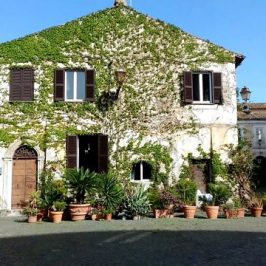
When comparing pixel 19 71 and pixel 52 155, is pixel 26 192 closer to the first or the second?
pixel 52 155

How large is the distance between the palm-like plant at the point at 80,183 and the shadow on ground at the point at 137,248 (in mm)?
3295

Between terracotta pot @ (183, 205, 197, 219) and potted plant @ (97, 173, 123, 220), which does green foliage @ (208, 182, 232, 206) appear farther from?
potted plant @ (97, 173, 123, 220)

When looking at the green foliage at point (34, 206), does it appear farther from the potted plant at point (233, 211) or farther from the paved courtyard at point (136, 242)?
the potted plant at point (233, 211)

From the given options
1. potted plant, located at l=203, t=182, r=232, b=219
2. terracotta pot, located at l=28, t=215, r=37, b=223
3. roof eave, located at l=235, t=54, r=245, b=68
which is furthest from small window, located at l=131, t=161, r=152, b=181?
roof eave, located at l=235, t=54, r=245, b=68

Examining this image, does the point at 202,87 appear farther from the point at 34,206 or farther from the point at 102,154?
the point at 34,206

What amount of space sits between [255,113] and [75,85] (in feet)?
85.7

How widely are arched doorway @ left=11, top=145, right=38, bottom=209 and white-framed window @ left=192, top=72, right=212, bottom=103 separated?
23.1 feet

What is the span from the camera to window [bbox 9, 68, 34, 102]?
16172 millimetres

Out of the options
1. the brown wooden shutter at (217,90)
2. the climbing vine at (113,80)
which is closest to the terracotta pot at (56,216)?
the climbing vine at (113,80)

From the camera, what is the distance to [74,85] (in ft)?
54.1

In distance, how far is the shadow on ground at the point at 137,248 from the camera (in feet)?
25.2

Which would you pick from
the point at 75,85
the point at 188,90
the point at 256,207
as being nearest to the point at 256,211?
the point at 256,207

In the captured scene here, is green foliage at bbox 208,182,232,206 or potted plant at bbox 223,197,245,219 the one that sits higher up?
green foliage at bbox 208,182,232,206

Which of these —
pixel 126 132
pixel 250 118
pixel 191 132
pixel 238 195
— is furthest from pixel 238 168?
pixel 250 118
